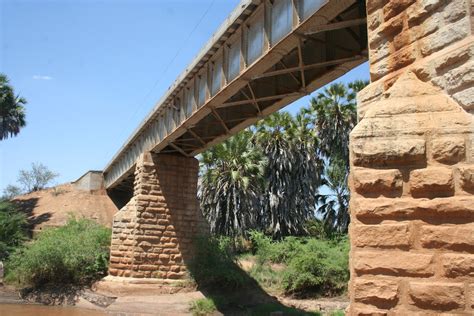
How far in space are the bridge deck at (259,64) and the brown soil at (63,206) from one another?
57.8 feet

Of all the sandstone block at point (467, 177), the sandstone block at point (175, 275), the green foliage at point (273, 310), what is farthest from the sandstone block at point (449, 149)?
the sandstone block at point (175, 275)

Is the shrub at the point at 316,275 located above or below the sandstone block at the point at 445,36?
below

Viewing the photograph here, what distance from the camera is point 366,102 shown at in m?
5.12

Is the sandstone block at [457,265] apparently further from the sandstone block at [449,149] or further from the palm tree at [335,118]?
the palm tree at [335,118]

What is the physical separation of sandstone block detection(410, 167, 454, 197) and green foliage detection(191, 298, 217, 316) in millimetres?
13448

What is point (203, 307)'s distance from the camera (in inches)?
648

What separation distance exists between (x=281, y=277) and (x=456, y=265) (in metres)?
18.5

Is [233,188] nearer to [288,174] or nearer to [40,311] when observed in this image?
[288,174]

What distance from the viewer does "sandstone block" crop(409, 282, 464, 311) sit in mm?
3633

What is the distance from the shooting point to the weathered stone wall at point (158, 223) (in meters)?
19.1

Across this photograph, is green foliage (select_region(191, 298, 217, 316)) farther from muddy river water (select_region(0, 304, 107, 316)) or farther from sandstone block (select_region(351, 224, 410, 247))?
sandstone block (select_region(351, 224, 410, 247))

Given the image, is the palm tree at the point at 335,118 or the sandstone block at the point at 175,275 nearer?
the sandstone block at the point at 175,275

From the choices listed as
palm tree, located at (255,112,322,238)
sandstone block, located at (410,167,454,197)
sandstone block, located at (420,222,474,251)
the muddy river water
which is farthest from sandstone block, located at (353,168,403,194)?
palm tree, located at (255,112,322,238)

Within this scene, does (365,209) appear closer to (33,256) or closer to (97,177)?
(33,256)
